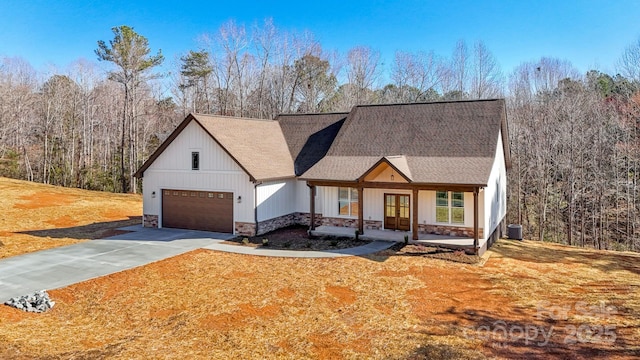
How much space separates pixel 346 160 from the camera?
19.2 meters

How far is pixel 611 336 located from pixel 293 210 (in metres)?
15.0

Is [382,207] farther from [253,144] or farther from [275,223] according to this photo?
[253,144]

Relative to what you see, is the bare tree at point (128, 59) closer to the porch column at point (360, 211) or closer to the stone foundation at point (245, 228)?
the stone foundation at point (245, 228)

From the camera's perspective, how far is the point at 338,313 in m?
9.51

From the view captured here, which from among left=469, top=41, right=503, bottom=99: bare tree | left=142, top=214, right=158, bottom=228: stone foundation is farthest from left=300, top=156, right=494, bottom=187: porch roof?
left=469, top=41, right=503, bottom=99: bare tree

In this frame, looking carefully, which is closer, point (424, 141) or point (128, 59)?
point (424, 141)

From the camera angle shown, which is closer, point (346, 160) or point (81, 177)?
point (346, 160)

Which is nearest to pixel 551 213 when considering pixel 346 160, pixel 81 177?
pixel 346 160

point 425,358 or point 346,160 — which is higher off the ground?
point 346,160

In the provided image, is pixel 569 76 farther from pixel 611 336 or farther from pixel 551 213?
pixel 611 336

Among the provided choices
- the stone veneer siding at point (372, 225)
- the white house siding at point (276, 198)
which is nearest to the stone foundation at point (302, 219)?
the white house siding at point (276, 198)

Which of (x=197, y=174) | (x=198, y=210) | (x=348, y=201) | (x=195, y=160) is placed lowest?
(x=198, y=210)

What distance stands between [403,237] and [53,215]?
70.8 ft

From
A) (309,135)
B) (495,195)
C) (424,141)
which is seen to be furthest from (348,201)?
(495,195)
